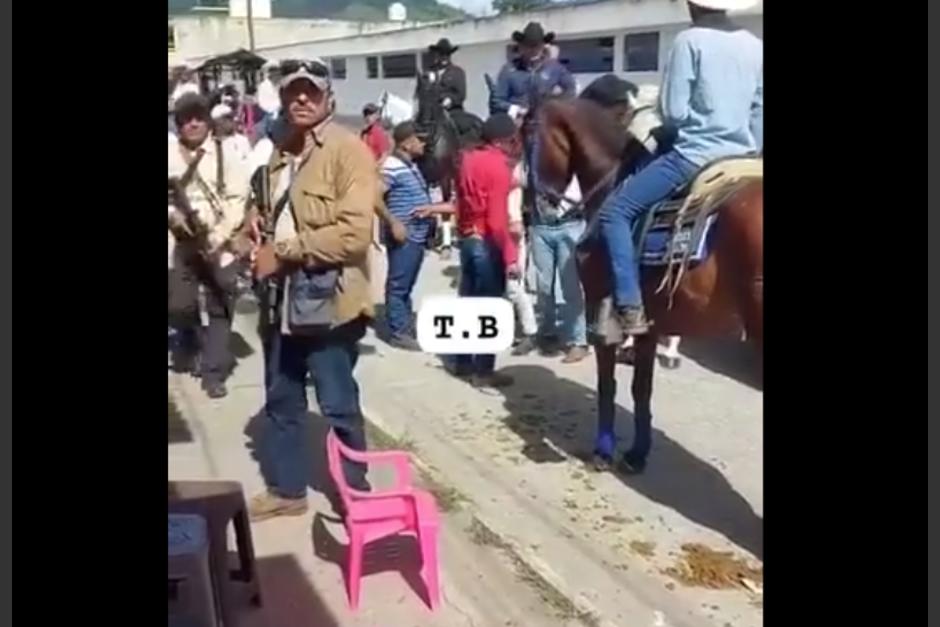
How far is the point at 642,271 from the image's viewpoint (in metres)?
2.66

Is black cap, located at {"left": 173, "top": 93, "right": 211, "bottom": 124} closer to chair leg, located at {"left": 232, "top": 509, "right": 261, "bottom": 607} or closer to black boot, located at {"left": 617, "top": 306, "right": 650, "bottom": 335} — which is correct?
Result: chair leg, located at {"left": 232, "top": 509, "right": 261, "bottom": 607}

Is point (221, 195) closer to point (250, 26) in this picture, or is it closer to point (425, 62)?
point (250, 26)

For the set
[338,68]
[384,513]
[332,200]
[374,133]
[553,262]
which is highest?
[338,68]

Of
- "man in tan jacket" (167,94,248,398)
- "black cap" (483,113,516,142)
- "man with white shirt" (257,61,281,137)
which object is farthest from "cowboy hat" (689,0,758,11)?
"man in tan jacket" (167,94,248,398)

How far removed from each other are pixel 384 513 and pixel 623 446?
42cm

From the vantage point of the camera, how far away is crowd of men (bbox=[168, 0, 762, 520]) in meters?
2.53

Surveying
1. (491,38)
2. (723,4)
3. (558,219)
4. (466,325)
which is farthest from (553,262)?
(723,4)
